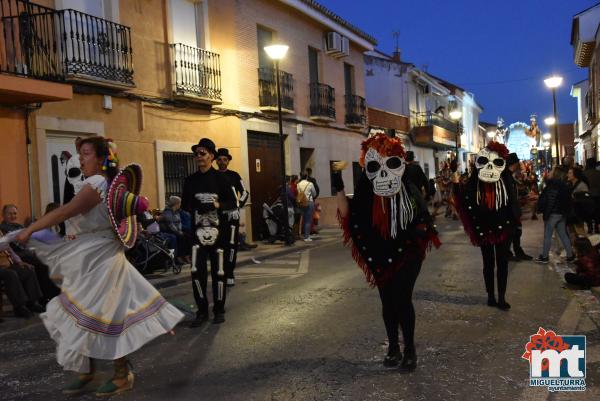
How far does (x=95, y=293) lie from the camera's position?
157 inches

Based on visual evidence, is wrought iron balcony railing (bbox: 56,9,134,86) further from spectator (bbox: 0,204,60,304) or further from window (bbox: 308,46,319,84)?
→ window (bbox: 308,46,319,84)

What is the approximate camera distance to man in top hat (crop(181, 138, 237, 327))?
20.7 feet

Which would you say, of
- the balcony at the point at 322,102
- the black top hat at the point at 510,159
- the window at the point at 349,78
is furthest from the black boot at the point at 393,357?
the window at the point at 349,78

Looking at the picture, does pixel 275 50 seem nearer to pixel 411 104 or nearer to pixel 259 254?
pixel 259 254

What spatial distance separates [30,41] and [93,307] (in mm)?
7891

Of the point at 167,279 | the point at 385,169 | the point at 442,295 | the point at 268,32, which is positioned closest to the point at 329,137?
the point at 268,32

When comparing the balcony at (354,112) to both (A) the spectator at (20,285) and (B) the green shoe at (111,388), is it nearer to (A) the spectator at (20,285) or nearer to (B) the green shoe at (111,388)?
(A) the spectator at (20,285)

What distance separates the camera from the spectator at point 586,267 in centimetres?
743

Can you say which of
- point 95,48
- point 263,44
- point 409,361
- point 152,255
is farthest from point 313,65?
point 409,361

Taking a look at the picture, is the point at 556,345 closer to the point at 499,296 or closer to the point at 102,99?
the point at 499,296

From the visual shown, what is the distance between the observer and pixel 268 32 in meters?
18.3

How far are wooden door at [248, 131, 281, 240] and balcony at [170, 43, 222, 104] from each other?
2358 millimetres

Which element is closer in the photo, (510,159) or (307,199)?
(510,159)

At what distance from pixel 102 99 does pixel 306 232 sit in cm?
662
